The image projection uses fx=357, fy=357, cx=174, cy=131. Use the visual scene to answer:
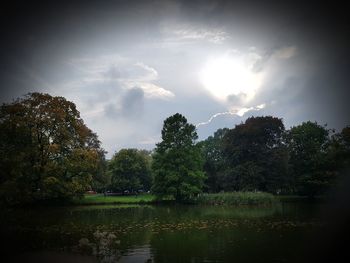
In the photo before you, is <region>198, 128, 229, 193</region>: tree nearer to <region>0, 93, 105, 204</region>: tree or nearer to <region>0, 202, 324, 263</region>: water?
<region>0, 93, 105, 204</region>: tree

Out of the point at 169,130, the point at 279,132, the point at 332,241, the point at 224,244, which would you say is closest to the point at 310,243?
the point at 332,241

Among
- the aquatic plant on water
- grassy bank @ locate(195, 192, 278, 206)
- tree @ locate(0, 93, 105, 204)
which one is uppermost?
tree @ locate(0, 93, 105, 204)

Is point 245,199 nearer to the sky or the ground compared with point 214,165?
nearer to the ground

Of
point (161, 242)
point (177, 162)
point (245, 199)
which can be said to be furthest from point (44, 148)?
point (161, 242)

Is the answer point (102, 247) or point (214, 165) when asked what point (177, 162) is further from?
point (102, 247)

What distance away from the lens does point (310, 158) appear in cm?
6681

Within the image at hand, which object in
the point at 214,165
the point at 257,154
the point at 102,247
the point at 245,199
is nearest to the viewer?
the point at 102,247

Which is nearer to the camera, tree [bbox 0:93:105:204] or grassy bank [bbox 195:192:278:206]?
tree [bbox 0:93:105:204]

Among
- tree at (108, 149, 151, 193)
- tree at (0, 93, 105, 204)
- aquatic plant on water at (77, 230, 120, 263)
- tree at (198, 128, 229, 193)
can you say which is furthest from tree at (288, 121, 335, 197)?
aquatic plant on water at (77, 230, 120, 263)

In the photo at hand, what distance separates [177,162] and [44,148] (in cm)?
2164

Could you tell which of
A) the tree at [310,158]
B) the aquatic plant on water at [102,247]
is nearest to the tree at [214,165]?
the tree at [310,158]

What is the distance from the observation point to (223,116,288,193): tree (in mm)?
63312

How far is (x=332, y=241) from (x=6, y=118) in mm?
41705

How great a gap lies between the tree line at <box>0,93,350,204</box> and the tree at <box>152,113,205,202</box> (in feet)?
0.55
